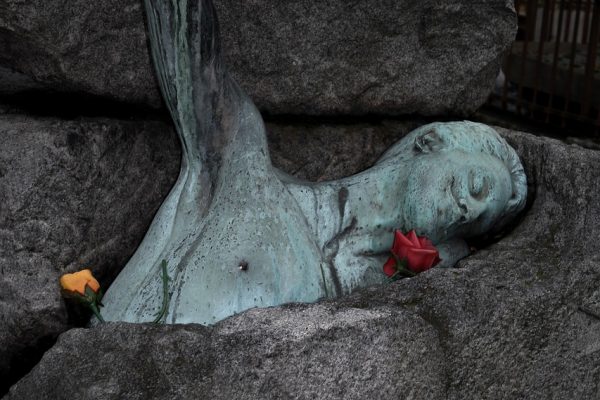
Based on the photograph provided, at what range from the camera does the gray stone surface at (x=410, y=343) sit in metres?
1.45

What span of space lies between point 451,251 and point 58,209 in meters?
0.83

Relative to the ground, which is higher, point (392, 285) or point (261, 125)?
point (261, 125)

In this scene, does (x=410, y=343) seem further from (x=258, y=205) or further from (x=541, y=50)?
(x=541, y=50)

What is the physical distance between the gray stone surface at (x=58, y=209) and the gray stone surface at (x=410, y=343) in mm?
271

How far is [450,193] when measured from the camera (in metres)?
1.92

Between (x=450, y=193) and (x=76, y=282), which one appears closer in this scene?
(x=76, y=282)

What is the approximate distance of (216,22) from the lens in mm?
1839

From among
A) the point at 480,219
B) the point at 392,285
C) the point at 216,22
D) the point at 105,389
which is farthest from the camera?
the point at 480,219

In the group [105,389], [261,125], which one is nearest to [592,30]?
[261,125]

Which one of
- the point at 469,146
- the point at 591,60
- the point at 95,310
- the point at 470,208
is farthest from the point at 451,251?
the point at 591,60

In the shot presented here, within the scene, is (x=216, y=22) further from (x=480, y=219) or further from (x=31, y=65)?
(x=480, y=219)

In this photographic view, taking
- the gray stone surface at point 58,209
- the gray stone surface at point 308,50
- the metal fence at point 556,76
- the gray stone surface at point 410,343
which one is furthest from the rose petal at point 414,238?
the metal fence at point 556,76

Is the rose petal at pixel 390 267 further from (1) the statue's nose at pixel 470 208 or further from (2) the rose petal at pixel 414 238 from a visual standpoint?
(1) the statue's nose at pixel 470 208

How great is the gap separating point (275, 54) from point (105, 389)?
2.92ft
